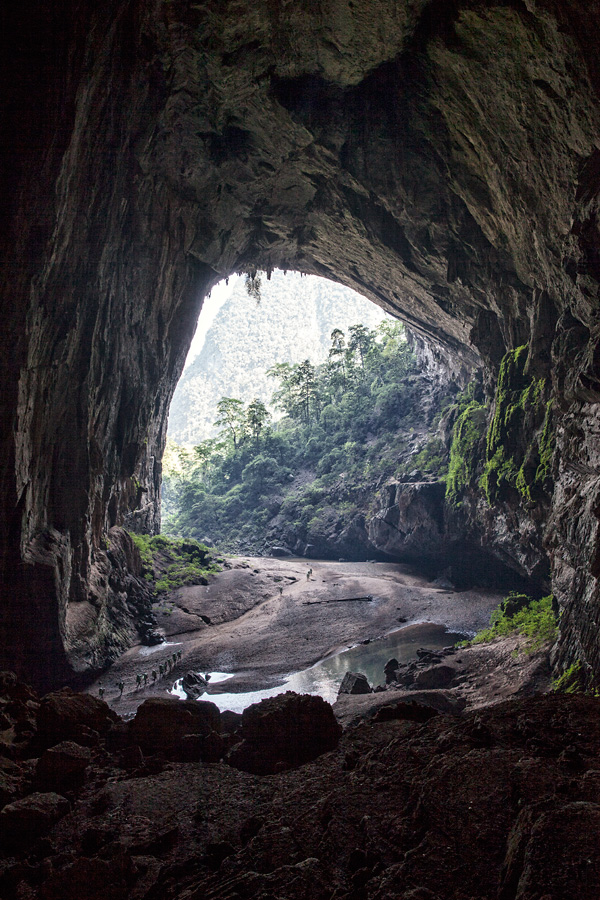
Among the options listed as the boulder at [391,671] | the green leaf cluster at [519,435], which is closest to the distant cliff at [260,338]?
the green leaf cluster at [519,435]

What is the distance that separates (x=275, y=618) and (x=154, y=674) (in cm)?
755

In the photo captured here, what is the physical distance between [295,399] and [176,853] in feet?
163

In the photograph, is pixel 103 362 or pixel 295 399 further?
pixel 295 399

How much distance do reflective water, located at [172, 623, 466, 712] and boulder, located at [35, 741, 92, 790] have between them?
669 cm

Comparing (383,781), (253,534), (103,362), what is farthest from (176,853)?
(253,534)

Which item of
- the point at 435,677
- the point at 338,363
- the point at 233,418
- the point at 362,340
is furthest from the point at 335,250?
the point at 233,418

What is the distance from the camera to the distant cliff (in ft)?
500

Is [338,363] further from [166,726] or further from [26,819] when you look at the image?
[26,819]

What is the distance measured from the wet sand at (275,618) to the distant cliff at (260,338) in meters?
123

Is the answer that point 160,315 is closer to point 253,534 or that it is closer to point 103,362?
point 103,362

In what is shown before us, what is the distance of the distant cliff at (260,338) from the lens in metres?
152

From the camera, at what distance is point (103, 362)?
593 inches

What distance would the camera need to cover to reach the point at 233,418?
53.5m

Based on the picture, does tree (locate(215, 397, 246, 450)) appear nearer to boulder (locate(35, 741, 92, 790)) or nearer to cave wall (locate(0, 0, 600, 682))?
cave wall (locate(0, 0, 600, 682))
